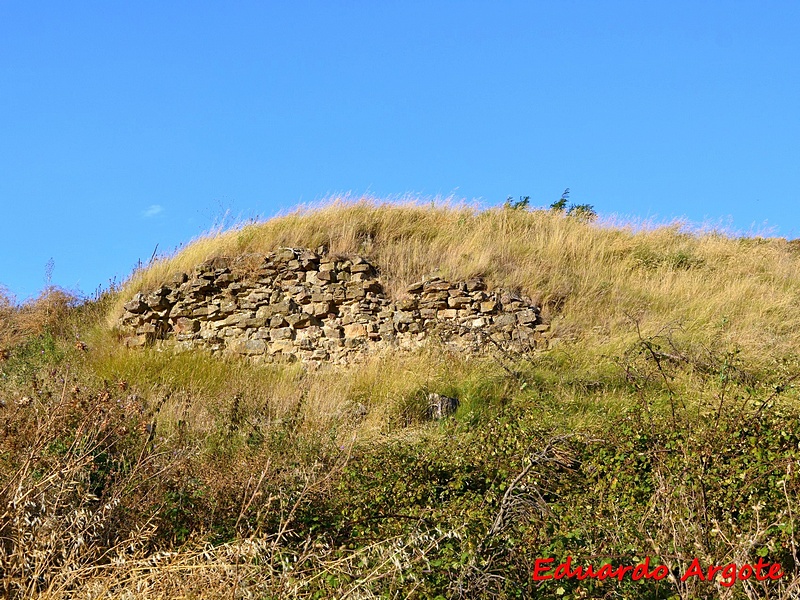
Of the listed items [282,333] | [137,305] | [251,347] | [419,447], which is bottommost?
[419,447]

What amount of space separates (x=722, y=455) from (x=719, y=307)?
23.1 ft

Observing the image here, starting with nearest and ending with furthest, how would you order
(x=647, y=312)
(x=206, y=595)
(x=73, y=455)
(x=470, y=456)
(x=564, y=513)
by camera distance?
(x=206, y=595) < (x=73, y=455) < (x=564, y=513) < (x=470, y=456) < (x=647, y=312)

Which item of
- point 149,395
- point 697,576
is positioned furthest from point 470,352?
point 697,576

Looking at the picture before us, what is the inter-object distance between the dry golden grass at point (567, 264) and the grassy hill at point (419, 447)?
6 cm

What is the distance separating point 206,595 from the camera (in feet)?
11.6

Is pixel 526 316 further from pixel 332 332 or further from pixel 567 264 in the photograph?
pixel 332 332

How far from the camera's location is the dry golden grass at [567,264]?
1186 cm

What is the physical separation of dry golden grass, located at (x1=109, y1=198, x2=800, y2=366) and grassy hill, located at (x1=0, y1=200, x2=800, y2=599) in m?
0.06

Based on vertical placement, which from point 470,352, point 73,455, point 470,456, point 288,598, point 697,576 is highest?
point 470,352

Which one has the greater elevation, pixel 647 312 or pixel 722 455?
pixel 647 312

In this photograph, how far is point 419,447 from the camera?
6.96 meters

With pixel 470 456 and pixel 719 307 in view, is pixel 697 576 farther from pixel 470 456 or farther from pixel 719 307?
pixel 719 307

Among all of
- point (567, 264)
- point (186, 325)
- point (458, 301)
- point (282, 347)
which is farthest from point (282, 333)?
point (567, 264)

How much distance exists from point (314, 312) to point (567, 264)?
4.58 meters
